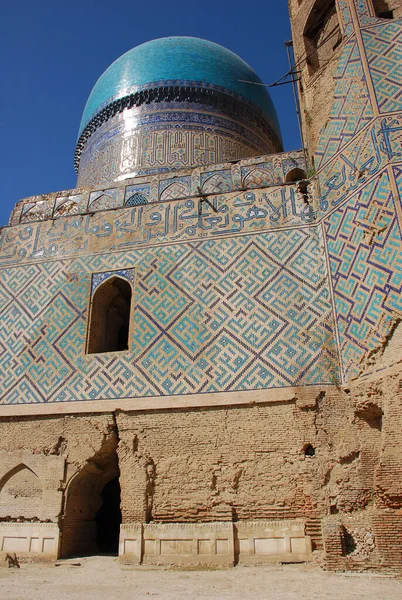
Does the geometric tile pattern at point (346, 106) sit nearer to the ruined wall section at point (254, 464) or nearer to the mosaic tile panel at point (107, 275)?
the mosaic tile panel at point (107, 275)

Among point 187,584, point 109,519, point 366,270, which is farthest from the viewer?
point 109,519

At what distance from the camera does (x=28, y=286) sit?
686 centimetres

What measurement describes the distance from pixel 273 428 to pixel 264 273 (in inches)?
70.3

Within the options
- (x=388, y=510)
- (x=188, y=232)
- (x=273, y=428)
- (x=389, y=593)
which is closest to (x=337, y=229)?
(x=188, y=232)

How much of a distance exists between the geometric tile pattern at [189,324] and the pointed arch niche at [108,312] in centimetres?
11

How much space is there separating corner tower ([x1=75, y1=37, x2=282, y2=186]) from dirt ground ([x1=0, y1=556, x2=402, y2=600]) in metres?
6.67

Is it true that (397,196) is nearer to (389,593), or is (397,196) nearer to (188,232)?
(188,232)

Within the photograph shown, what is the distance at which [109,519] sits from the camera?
6895mm

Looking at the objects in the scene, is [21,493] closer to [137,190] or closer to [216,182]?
[137,190]

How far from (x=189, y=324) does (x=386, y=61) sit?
146 inches

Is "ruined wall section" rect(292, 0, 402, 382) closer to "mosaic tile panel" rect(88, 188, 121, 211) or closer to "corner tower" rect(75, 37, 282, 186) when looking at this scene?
"mosaic tile panel" rect(88, 188, 121, 211)

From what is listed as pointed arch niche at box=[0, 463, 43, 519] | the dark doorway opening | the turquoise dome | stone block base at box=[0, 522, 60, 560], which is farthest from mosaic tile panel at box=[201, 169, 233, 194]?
stone block base at box=[0, 522, 60, 560]

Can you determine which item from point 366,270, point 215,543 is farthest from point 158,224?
point 215,543

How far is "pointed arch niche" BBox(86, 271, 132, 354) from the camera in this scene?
6.40 metres
